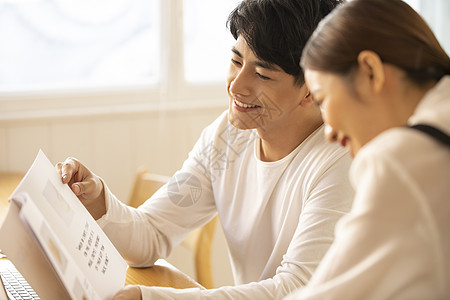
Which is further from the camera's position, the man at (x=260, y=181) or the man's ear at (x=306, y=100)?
the man's ear at (x=306, y=100)

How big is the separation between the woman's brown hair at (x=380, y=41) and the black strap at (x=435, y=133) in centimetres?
11

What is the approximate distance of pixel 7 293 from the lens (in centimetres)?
119

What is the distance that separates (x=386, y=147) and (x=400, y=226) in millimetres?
83

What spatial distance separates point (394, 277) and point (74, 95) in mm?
2125

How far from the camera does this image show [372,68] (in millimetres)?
743

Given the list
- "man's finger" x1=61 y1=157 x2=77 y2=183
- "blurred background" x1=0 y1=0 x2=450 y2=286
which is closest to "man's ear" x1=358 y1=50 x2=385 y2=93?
"man's finger" x1=61 y1=157 x2=77 y2=183

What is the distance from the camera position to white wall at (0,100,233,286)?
2.46 m

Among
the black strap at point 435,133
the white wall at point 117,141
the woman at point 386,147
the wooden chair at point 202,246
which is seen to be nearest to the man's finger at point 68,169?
the wooden chair at point 202,246

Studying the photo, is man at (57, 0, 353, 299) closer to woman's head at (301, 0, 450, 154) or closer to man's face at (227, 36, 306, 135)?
man's face at (227, 36, 306, 135)

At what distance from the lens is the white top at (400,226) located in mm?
629

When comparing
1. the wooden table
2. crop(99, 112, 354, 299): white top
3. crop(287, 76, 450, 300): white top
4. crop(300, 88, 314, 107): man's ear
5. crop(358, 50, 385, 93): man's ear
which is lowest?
the wooden table

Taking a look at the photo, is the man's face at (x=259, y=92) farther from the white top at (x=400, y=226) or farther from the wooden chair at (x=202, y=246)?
the white top at (x=400, y=226)

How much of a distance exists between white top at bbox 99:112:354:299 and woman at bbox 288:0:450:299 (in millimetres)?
477

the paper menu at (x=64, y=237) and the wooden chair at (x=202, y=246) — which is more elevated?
the paper menu at (x=64, y=237)
